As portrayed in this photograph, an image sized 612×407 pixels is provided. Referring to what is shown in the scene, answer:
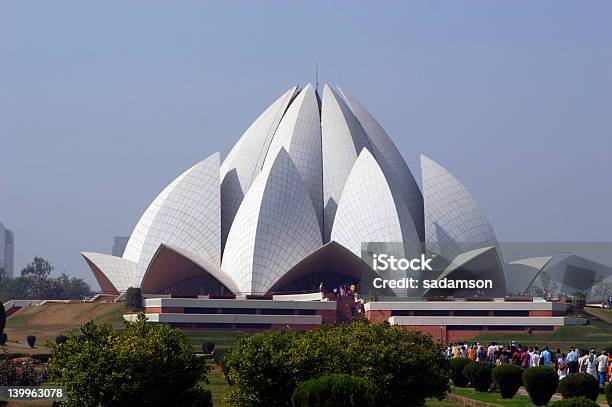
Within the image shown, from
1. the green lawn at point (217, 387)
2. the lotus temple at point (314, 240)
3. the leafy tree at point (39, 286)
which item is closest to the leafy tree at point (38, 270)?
the leafy tree at point (39, 286)

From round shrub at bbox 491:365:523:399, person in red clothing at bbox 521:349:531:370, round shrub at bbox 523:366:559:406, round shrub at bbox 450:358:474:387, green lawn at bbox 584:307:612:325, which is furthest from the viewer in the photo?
green lawn at bbox 584:307:612:325

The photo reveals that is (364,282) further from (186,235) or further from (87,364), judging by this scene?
(87,364)

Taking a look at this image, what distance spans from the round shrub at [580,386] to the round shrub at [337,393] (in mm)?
5873

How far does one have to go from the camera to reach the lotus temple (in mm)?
44062

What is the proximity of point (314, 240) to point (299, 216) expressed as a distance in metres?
1.33

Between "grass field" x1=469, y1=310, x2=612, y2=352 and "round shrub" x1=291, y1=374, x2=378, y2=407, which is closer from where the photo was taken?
"round shrub" x1=291, y1=374, x2=378, y2=407

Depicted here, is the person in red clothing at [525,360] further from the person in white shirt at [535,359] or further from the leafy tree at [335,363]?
the leafy tree at [335,363]

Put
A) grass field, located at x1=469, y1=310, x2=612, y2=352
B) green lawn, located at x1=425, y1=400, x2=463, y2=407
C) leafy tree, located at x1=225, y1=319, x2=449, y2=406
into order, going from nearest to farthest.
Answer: leafy tree, located at x1=225, y1=319, x2=449, y2=406
green lawn, located at x1=425, y1=400, x2=463, y2=407
grass field, located at x1=469, y1=310, x2=612, y2=352

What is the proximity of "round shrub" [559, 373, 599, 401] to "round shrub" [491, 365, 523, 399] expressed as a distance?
2444 millimetres

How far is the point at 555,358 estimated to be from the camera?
82.4 ft

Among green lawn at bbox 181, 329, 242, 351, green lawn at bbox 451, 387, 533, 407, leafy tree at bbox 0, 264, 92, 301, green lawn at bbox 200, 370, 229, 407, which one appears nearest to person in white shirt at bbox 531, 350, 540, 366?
green lawn at bbox 451, 387, 533, 407

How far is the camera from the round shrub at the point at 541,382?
19031 mm

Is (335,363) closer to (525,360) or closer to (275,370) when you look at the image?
(275,370)

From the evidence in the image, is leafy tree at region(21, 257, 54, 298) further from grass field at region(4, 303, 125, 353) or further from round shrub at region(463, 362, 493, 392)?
round shrub at region(463, 362, 493, 392)
